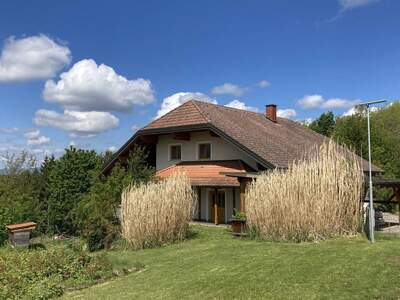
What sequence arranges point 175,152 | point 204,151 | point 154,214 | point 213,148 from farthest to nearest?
point 175,152, point 204,151, point 213,148, point 154,214

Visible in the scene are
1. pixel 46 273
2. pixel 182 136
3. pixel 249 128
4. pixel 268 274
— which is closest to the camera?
pixel 268 274

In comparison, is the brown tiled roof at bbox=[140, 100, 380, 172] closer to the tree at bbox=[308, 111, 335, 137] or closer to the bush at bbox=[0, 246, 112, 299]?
the bush at bbox=[0, 246, 112, 299]

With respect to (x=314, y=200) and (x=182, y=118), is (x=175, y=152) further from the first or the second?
(x=314, y=200)

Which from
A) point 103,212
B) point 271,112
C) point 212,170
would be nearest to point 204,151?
point 212,170

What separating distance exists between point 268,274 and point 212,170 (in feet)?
46.6

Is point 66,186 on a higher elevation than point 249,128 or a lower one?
lower

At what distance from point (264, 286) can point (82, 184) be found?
19.6m

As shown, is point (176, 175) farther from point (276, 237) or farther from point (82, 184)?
point (82, 184)

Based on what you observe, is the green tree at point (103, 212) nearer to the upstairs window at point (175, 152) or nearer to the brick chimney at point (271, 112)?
the upstairs window at point (175, 152)

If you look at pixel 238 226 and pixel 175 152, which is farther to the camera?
pixel 175 152

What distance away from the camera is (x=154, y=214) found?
1428 centimetres

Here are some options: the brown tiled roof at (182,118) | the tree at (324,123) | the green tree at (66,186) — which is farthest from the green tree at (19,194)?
the tree at (324,123)

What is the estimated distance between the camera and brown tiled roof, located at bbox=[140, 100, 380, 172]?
68.0 feet

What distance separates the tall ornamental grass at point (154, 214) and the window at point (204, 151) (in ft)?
27.3
